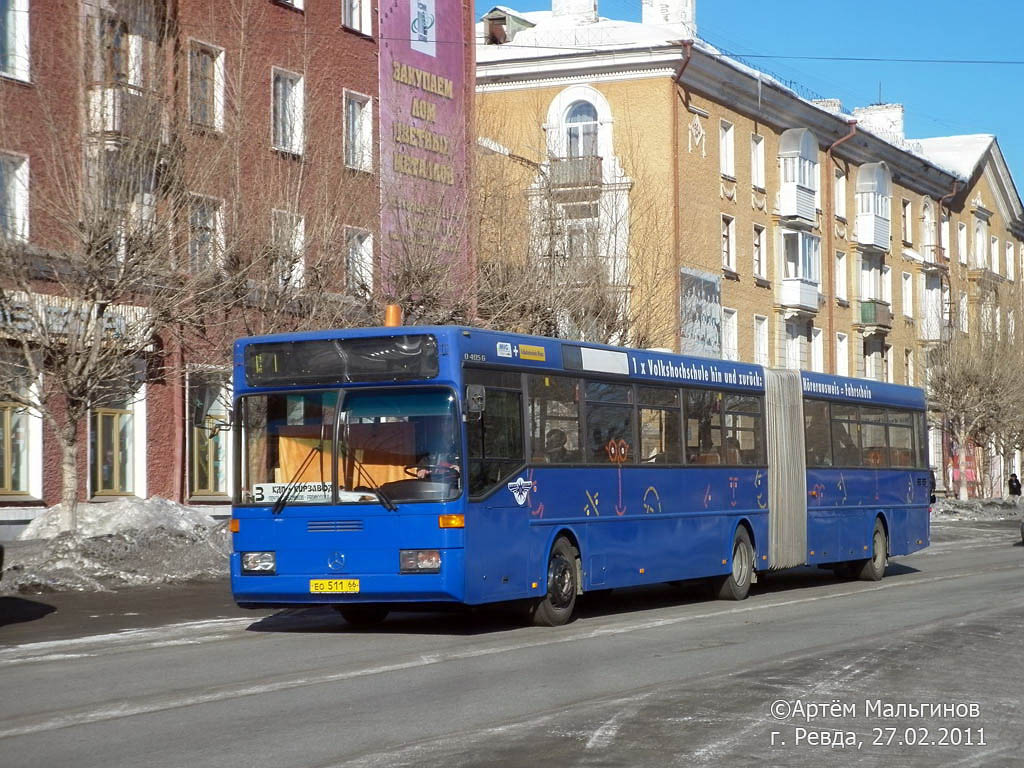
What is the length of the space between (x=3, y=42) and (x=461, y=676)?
56.4 feet

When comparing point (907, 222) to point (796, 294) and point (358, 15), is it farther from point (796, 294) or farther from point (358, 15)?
point (358, 15)

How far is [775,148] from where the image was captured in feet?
172

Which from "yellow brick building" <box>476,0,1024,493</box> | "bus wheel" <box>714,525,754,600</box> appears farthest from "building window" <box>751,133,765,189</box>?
"bus wheel" <box>714,525,754,600</box>

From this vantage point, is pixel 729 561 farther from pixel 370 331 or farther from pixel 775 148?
pixel 775 148

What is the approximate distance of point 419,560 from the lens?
1508 centimetres

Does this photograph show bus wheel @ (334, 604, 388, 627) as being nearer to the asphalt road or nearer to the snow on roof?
the asphalt road

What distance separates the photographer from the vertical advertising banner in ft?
97.3

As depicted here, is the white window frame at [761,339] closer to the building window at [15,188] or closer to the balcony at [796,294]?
the balcony at [796,294]

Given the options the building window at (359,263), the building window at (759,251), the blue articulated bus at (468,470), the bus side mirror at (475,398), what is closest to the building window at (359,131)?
the building window at (359,263)

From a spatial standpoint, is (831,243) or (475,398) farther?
(831,243)

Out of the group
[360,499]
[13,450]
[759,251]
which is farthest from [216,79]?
[759,251]

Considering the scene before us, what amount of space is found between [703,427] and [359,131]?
15304 millimetres

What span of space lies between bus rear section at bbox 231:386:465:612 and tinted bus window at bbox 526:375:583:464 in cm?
162

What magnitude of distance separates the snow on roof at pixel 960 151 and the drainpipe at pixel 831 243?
15.0m
